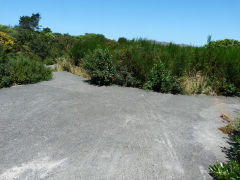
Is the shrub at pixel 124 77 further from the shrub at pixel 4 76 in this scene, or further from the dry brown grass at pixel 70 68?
the shrub at pixel 4 76

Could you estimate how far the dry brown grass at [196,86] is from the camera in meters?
6.31

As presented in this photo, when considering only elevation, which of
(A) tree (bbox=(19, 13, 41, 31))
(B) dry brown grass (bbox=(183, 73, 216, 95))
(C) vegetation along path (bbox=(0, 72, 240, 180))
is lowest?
(C) vegetation along path (bbox=(0, 72, 240, 180))

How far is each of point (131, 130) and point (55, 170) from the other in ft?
4.96

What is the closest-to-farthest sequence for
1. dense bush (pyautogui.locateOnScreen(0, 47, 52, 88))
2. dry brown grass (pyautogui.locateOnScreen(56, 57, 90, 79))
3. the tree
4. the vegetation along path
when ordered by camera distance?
the vegetation along path < dense bush (pyautogui.locateOnScreen(0, 47, 52, 88)) < dry brown grass (pyautogui.locateOnScreen(56, 57, 90, 79)) < the tree

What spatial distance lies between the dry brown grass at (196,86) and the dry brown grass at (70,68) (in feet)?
12.6

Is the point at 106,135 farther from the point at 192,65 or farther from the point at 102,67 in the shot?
the point at 192,65

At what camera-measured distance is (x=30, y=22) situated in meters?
35.4

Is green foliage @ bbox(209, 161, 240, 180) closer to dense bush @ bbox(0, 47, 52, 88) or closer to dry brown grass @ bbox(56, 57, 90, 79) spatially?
dense bush @ bbox(0, 47, 52, 88)

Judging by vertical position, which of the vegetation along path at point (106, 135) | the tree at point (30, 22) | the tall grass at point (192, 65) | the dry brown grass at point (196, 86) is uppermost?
the tree at point (30, 22)

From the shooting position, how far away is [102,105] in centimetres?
465

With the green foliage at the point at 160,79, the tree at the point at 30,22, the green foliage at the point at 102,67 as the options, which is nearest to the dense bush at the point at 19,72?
the green foliage at the point at 102,67

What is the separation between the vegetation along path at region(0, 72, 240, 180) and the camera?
8.17 feet

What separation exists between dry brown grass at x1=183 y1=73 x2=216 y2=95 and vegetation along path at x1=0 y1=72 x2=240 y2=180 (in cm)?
81

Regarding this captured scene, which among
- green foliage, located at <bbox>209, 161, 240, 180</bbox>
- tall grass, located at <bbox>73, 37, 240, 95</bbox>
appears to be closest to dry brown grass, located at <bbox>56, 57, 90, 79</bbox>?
tall grass, located at <bbox>73, 37, 240, 95</bbox>
